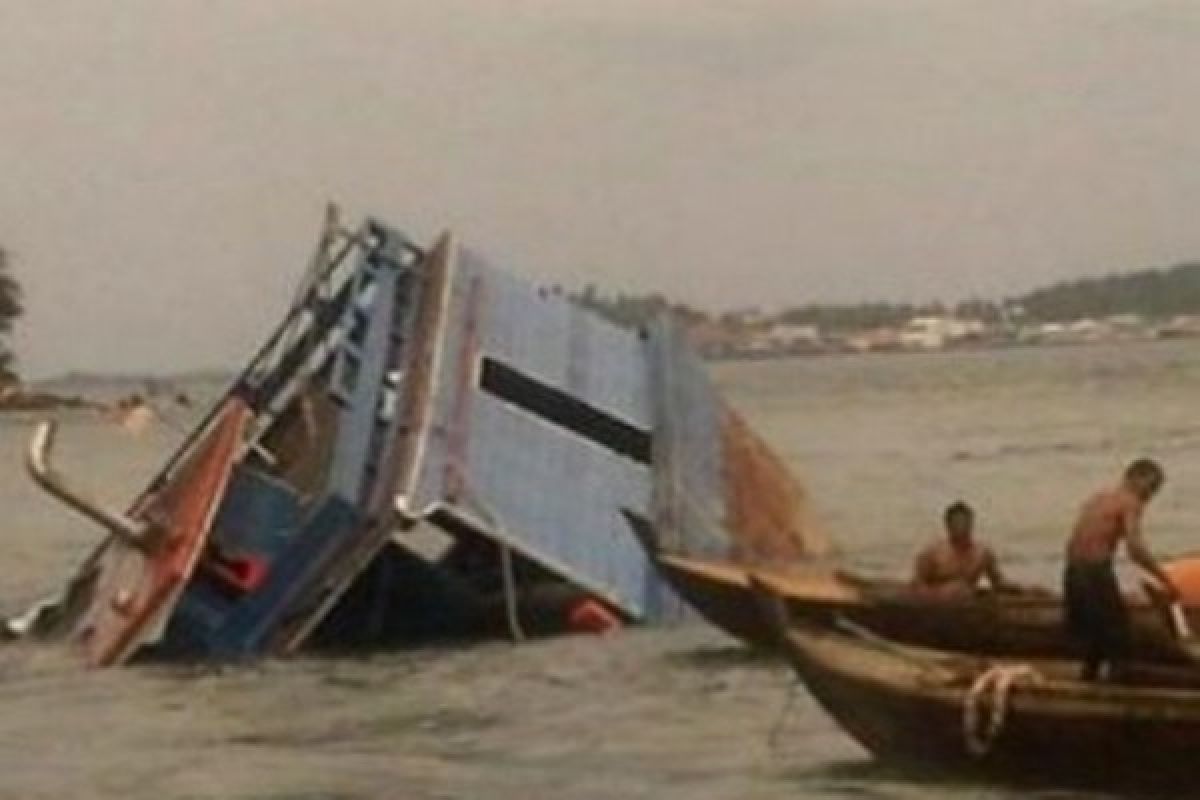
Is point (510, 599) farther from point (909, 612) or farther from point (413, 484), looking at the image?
point (909, 612)

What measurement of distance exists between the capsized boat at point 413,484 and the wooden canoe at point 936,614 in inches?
63.2

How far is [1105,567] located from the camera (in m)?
18.2

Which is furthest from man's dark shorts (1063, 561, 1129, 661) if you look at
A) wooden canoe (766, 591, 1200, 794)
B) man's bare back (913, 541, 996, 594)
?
man's bare back (913, 541, 996, 594)

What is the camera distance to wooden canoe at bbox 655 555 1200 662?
18.8 metres

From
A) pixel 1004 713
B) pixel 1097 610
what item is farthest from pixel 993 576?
pixel 1004 713

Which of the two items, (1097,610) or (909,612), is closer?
(1097,610)

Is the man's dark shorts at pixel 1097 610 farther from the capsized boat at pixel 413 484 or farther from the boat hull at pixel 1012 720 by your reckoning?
the capsized boat at pixel 413 484

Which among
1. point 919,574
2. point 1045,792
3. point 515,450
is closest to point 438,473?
point 515,450

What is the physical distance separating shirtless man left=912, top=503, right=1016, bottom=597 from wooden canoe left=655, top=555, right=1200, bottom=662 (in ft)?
0.58

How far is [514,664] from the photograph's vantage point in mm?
27062

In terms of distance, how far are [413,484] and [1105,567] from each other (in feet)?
31.3

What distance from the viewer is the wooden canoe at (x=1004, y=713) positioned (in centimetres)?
1700

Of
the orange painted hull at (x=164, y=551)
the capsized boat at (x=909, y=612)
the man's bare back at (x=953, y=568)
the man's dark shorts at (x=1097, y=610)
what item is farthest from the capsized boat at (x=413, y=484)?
the man's dark shorts at (x=1097, y=610)

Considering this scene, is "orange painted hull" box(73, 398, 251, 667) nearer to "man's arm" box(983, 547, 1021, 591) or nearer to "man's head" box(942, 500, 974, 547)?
"man's head" box(942, 500, 974, 547)
